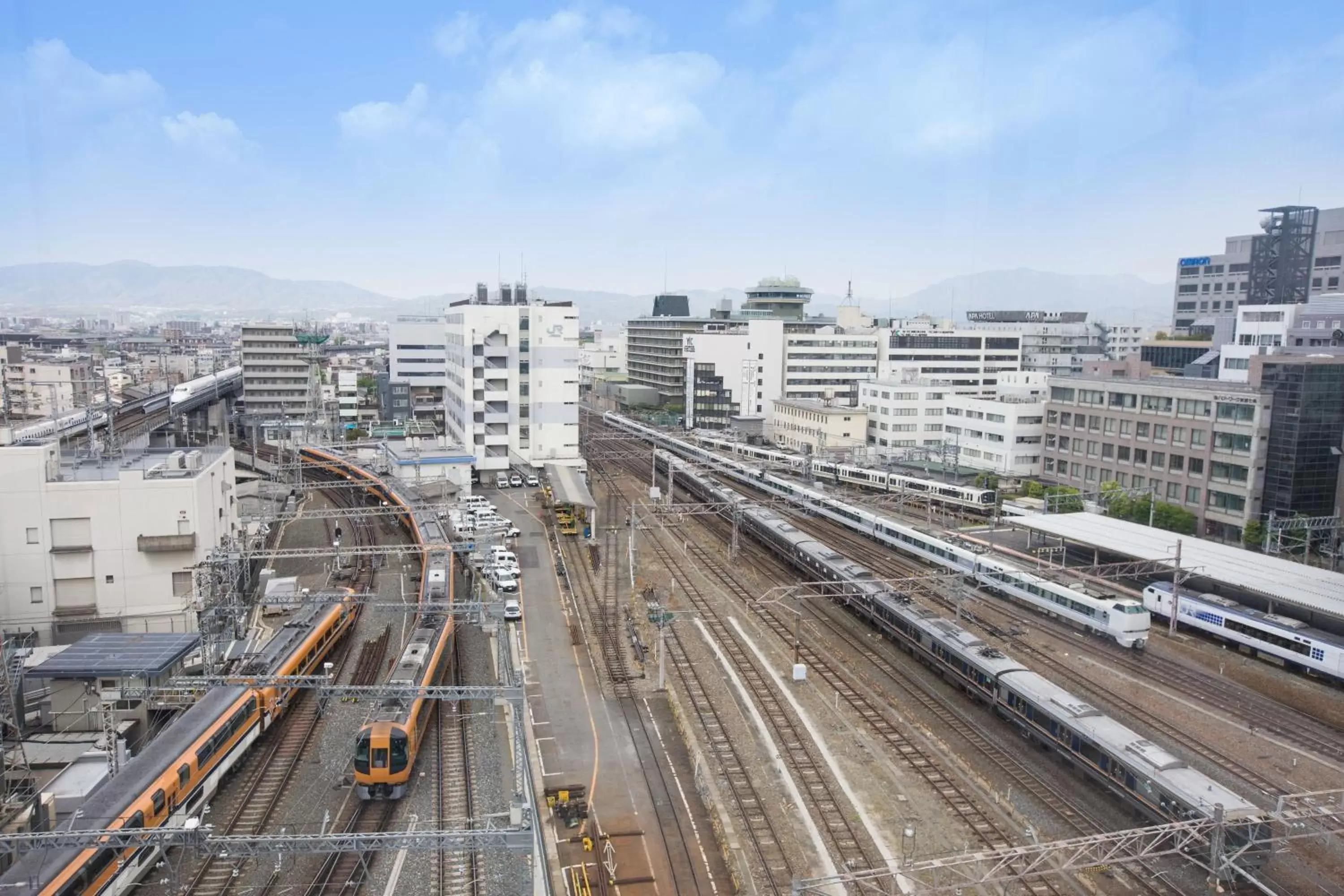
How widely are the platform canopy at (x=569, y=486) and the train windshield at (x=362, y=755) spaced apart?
42.7ft

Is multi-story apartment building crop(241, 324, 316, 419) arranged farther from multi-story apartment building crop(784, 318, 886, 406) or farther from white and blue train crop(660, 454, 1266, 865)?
white and blue train crop(660, 454, 1266, 865)

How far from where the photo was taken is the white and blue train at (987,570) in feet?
50.8

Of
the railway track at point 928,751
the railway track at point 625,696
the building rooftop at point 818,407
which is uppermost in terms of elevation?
the building rooftop at point 818,407

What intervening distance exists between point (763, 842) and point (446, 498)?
16.2 m

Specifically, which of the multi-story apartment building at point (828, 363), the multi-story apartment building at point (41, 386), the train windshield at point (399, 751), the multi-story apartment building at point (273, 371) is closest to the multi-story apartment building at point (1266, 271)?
the multi-story apartment building at point (828, 363)

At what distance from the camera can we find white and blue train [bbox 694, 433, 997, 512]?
25297mm

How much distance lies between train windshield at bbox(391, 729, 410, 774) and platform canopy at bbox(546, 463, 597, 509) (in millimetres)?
13006

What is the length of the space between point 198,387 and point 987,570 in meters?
34.2

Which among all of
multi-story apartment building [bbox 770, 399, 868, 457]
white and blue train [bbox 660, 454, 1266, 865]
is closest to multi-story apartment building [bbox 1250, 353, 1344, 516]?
white and blue train [bbox 660, 454, 1266, 865]

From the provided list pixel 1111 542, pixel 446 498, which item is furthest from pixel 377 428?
pixel 1111 542

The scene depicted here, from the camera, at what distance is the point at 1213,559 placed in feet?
56.9

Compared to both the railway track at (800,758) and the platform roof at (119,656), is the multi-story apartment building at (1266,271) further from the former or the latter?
the platform roof at (119,656)

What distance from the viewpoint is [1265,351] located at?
29.9 metres

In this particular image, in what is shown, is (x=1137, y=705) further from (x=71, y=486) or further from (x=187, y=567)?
(x=71, y=486)
